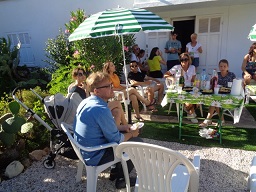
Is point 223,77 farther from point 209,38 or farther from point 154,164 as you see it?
point 209,38

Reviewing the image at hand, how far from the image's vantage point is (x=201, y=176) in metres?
2.85

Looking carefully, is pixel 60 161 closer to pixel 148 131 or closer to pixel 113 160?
pixel 113 160

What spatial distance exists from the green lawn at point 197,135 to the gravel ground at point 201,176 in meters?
0.25

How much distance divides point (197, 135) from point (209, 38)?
15.4ft

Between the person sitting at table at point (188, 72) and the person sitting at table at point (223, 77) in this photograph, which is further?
the person sitting at table at point (188, 72)

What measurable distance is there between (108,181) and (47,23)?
7965 millimetres

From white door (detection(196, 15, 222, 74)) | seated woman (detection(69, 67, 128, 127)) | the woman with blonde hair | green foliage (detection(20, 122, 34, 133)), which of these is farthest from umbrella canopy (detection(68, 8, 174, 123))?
white door (detection(196, 15, 222, 74))

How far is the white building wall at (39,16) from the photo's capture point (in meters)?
8.26

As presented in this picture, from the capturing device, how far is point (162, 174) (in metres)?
1.72

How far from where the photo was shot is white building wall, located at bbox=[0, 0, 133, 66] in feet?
27.1

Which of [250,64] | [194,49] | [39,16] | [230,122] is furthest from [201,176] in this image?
[39,16]

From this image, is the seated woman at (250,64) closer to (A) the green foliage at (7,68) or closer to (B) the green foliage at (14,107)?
(B) the green foliage at (14,107)

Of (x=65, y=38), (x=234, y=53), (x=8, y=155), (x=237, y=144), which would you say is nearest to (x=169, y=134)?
(x=237, y=144)

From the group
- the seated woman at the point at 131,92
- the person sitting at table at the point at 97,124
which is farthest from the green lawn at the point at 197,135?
the person sitting at table at the point at 97,124
